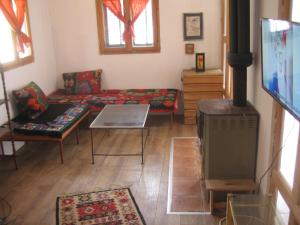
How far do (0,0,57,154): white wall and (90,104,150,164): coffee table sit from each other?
1215mm

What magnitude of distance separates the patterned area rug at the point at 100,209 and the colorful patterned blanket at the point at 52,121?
1.00m

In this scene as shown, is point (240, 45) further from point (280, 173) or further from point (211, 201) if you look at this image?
point (211, 201)

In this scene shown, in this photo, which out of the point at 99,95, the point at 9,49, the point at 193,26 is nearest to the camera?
the point at 9,49

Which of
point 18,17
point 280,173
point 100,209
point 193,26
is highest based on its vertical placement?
point 18,17

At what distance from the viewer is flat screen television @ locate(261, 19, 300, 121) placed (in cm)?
174

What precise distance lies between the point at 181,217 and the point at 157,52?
324cm

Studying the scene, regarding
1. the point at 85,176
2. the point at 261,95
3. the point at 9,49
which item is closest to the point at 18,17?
the point at 9,49

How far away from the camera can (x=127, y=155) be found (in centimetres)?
427

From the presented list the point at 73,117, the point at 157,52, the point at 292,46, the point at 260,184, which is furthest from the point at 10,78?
the point at 292,46

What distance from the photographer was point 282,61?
1.96 meters

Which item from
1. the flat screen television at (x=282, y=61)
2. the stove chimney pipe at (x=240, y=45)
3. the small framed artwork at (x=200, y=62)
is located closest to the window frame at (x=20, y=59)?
the small framed artwork at (x=200, y=62)

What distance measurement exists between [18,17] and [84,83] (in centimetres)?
150

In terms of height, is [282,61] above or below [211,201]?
above

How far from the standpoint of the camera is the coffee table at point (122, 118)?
3.89 metres
